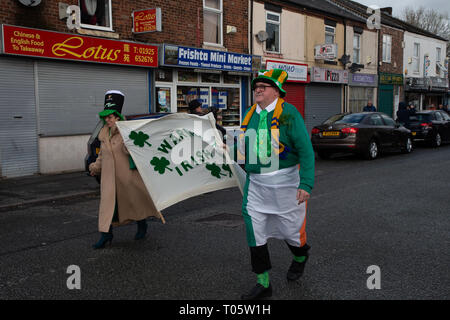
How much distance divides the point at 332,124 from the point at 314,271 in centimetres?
1079

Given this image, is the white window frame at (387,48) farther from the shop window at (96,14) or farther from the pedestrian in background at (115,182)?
the pedestrian in background at (115,182)

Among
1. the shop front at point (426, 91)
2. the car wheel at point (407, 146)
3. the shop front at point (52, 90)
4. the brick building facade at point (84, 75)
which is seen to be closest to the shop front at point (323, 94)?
the car wheel at point (407, 146)

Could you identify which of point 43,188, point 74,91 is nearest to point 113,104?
point 43,188

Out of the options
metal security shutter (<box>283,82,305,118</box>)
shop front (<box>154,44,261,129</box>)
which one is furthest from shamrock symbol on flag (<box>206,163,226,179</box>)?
metal security shutter (<box>283,82,305,118</box>)

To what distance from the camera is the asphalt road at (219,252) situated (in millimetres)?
4105

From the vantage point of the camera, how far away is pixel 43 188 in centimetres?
991

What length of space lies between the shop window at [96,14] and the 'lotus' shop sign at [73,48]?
2.09 ft

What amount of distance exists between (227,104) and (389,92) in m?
15.2

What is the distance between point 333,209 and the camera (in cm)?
742

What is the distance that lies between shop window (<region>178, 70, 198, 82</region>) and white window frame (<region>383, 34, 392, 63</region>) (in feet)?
53.2

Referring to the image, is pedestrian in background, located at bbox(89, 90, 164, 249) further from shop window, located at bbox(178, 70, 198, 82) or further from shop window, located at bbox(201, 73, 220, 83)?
shop window, located at bbox(201, 73, 220, 83)

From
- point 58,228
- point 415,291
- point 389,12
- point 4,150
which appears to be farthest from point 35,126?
point 389,12

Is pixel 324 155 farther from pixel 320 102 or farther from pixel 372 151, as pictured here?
pixel 320 102
